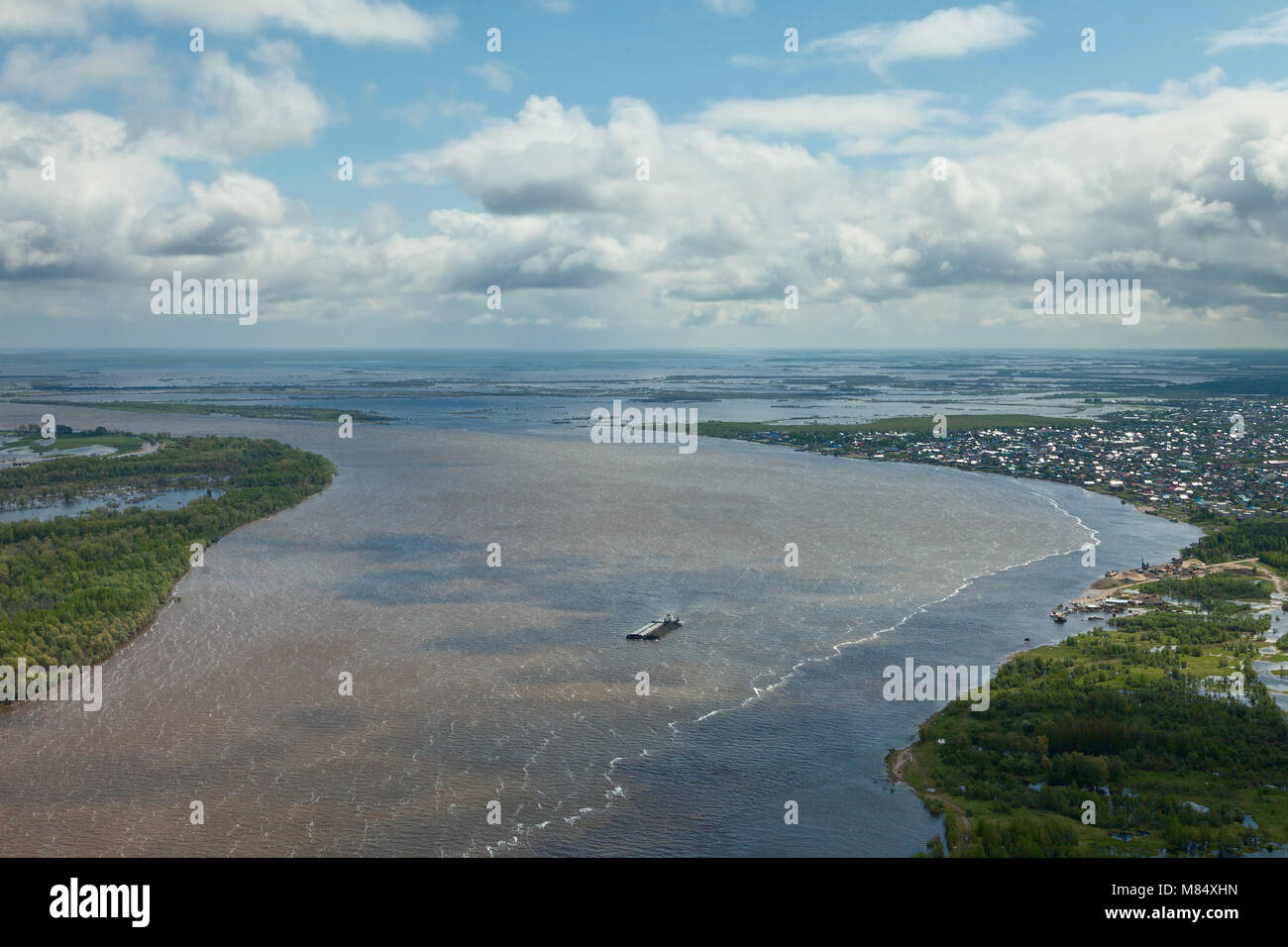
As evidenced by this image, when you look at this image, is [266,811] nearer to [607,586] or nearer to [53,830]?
[53,830]

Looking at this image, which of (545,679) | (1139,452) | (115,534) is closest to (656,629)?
(545,679)

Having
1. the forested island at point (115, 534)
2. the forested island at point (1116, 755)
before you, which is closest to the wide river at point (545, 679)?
the forested island at point (115, 534)

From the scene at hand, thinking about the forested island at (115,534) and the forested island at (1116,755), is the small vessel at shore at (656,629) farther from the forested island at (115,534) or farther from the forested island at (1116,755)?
the forested island at (115,534)

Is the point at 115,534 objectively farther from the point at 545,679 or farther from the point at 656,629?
the point at 656,629

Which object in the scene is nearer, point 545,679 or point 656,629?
point 545,679

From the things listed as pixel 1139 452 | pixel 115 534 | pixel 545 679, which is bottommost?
pixel 545 679
